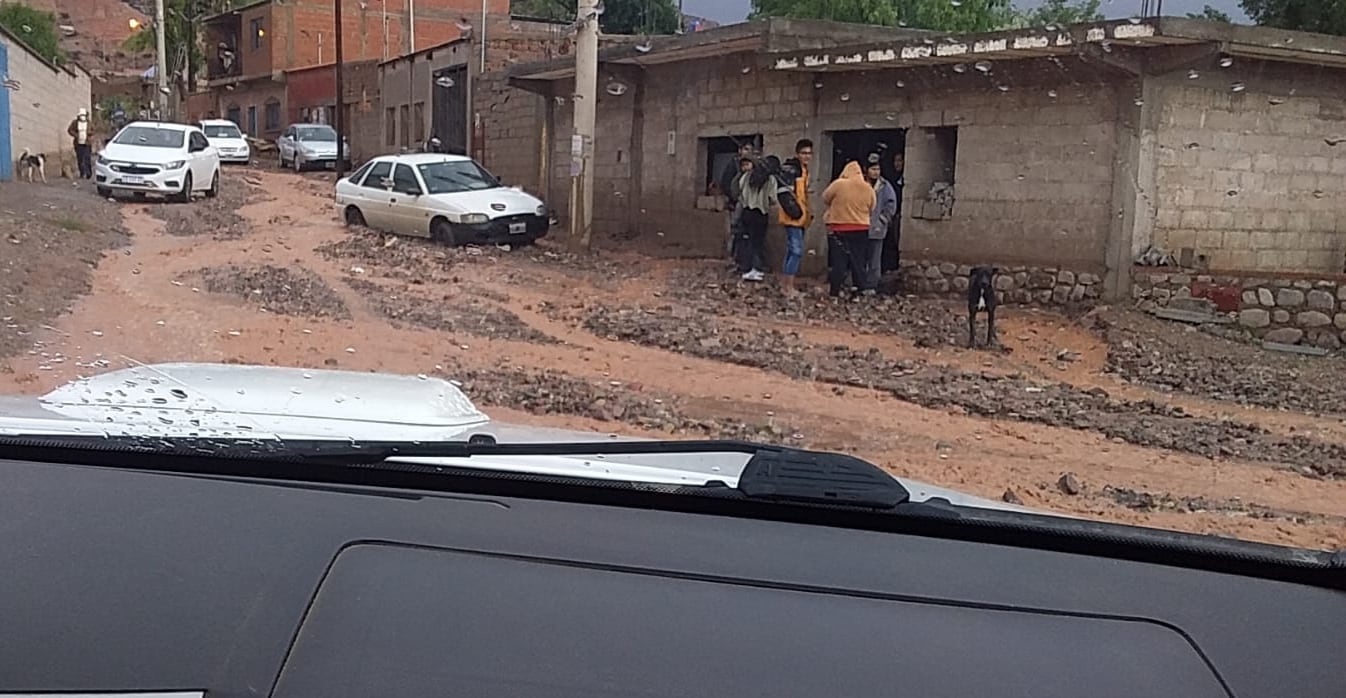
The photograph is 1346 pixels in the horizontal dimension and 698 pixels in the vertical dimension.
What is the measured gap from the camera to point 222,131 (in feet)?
50.8

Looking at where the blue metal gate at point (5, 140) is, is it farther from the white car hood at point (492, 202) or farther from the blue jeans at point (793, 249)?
the blue jeans at point (793, 249)

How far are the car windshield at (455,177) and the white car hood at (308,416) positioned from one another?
12818 mm

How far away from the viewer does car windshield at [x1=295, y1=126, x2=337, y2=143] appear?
586 inches

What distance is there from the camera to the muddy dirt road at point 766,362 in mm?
6352

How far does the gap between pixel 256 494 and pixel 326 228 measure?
12038 millimetres

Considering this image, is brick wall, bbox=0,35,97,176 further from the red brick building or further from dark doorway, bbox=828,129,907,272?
dark doorway, bbox=828,129,907,272

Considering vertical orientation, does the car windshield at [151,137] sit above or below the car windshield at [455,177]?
above

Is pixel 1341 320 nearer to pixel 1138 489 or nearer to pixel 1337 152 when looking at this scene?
pixel 1337 152

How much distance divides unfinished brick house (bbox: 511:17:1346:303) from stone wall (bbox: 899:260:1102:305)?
0.9 inches

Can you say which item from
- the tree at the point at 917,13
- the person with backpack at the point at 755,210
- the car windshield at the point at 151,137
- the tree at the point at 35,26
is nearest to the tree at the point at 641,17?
the tree at the point at 917,13

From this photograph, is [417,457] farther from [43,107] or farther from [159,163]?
[159,163]

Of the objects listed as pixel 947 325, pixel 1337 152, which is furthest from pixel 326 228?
pixel 1337 152

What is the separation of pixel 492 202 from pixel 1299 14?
11222mm

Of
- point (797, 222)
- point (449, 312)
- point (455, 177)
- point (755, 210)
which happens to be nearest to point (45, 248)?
point (449, 312)
